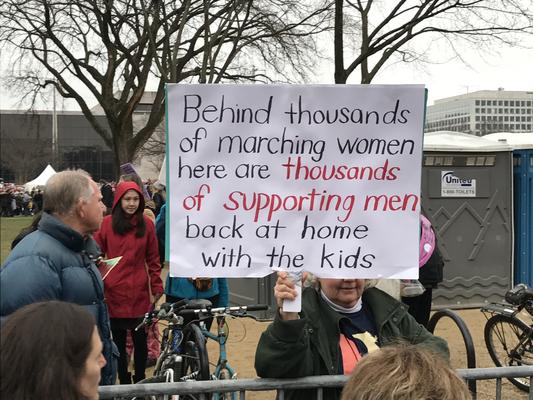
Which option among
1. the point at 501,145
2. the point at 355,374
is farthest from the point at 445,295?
the point at 355,374

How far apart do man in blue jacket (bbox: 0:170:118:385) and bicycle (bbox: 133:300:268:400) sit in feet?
2.90

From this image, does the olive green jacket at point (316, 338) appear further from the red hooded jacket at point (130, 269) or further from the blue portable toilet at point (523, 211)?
the blue portable toilet at point (523, 211)

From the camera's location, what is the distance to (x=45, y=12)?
18.2m

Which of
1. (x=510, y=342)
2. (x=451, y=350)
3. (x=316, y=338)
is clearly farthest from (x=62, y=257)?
(x=451, y=350)

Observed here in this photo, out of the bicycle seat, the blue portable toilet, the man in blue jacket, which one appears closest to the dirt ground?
the blue portable toilet

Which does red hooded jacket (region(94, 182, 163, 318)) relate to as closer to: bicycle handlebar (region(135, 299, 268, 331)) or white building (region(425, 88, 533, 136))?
bicycle handlebar (region(135, 299, 268, 331))

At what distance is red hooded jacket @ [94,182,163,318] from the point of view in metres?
5.48

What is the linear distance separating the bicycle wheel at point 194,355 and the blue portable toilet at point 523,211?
6.43 m

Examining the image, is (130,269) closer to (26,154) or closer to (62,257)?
(62,257)

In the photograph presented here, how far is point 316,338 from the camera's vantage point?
2.65 meters

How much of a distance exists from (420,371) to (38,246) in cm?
213

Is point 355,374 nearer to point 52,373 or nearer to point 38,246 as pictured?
point 52,373

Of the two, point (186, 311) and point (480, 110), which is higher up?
point (480, 110)

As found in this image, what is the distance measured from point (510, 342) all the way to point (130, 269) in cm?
346
